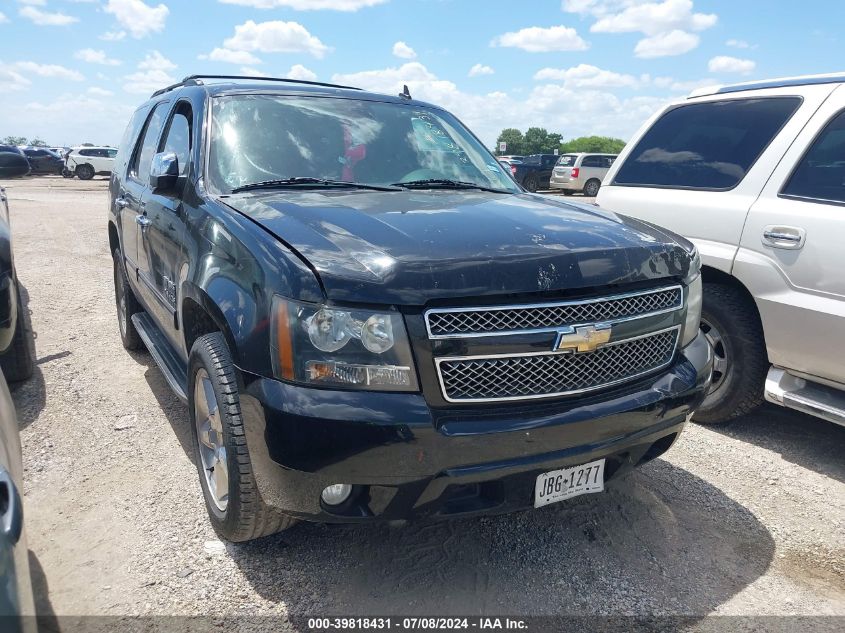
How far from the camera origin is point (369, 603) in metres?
2.45

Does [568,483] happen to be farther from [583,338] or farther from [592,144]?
[592,144]

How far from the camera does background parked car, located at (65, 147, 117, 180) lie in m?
29.8

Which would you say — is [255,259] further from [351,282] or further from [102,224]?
[102,224]

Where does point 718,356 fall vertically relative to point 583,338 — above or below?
below

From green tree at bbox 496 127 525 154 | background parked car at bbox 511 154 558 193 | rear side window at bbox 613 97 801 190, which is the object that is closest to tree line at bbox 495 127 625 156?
green tree at bbox 496 127 525 154

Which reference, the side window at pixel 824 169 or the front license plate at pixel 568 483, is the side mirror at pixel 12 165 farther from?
the side window at pixel 824 169

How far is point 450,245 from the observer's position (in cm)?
229

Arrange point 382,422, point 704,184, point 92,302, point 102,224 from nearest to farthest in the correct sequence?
1. point 382,422
2. point 704,184
3. point 92,302
4. point 102,224

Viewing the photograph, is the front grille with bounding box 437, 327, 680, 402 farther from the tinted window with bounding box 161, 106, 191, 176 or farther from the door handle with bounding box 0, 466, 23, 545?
the tinted window with bounding box 161, 106, 191, 176

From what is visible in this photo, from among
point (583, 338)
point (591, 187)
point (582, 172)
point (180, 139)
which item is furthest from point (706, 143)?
point (591, 187)

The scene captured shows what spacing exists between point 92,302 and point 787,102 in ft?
21.1

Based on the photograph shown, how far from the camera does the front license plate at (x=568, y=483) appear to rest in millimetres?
2324

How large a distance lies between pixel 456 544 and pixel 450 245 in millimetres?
1336

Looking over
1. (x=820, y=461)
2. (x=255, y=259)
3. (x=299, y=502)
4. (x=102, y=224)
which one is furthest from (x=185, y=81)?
(x=102, y=224)
